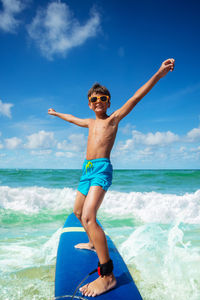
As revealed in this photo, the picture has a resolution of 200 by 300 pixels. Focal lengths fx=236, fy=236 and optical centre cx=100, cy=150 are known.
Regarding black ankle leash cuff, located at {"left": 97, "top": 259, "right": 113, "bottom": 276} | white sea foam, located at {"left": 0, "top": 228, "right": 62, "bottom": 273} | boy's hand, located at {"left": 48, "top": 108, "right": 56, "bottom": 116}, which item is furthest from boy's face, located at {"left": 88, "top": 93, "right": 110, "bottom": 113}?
white sea foam, located at {"left": 0, "top": 228, "right": 62, "bottom": 273}

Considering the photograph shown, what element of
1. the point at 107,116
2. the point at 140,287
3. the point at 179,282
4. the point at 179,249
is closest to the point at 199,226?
the point at 179,249

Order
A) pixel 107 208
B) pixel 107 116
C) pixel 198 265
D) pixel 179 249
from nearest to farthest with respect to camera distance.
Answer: pixel 107 116
pixel 198 265
pixel 179 249
pixel 107 208

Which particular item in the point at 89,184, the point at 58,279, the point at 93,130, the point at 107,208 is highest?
the point at 93,130

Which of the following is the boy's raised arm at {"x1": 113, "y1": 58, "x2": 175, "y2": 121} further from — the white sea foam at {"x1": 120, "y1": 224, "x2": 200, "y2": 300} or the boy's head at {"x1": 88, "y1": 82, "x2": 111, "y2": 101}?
the white sea foam at {"x1": 120, "y1": 224, "x2": 200, "y2": 300}

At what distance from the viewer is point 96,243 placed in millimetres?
2283

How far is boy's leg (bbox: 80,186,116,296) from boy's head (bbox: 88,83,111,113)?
3.41 ft

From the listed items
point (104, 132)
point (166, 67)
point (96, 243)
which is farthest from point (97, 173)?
point (166, 67)

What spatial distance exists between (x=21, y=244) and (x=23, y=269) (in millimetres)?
1335

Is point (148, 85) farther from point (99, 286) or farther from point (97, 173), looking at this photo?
point (99, 286)

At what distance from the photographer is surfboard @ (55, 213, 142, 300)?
2.16m

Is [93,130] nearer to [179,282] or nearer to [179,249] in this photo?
[179,282]

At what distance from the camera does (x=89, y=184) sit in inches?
110

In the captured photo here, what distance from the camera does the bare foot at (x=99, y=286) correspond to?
2.16m

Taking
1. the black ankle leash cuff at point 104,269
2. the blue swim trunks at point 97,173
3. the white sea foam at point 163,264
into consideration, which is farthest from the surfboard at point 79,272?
the blue swim trunks at point 97,173
